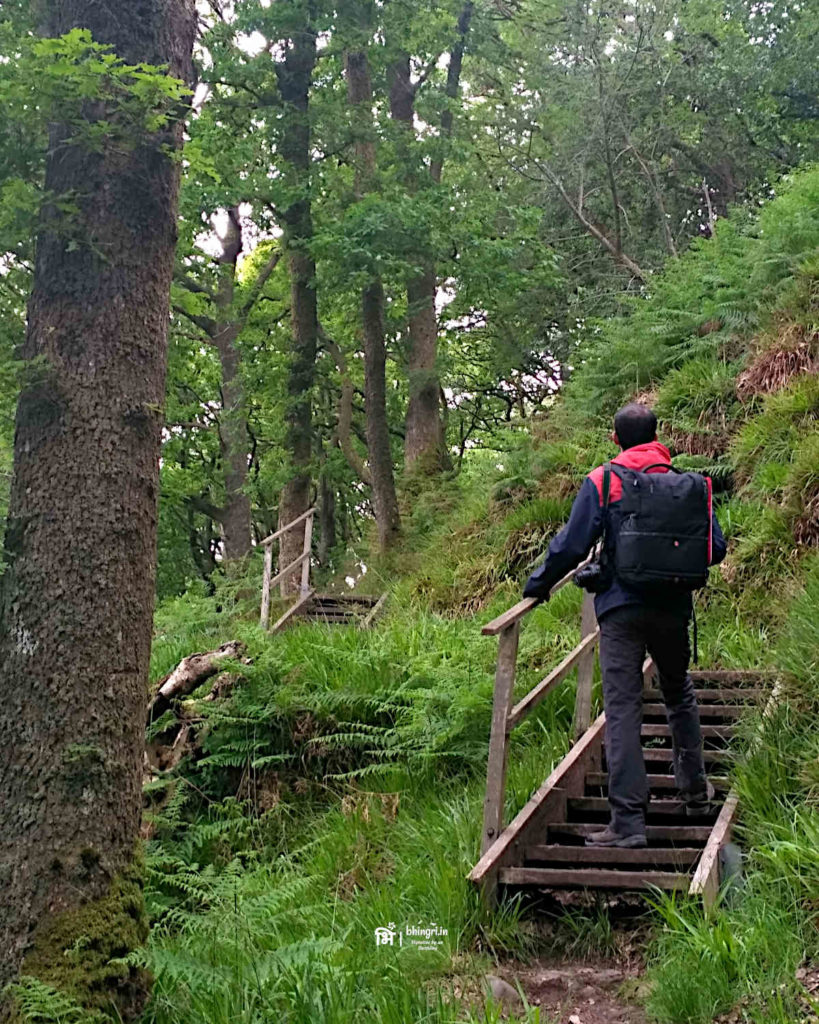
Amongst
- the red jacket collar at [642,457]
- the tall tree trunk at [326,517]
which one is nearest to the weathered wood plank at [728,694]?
the red jacket collar at [642,457]

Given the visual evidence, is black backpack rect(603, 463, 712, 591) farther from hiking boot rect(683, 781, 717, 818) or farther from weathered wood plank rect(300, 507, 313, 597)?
weathered wood plank rect(300, 507, 313, 597)

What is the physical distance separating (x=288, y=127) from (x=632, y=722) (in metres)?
11.5

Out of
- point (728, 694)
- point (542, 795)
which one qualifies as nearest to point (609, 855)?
point (542, 795)

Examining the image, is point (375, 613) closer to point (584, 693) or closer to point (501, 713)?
point (584, 693)

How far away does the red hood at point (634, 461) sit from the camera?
457cm

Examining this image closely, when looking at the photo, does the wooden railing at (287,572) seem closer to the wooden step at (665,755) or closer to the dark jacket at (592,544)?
the wooden step at (665,755)

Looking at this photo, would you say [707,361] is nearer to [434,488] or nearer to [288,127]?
[434,488]

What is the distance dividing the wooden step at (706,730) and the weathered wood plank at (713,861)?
0.91 metres

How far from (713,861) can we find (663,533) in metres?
1.46

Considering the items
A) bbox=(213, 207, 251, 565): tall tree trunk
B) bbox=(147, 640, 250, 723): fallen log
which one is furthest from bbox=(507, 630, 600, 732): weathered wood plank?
bbox=(213, 207, 251, 565): tall tree trunk

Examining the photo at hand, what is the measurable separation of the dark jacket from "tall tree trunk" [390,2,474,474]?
11.0 m

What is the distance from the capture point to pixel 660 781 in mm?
5137

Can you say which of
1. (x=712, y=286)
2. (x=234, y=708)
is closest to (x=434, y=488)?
(x=712, y=286)

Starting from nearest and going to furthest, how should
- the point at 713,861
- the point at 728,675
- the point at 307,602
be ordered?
1. the point at 713,861
2. the point at 728,675
3. the point at 307,602
